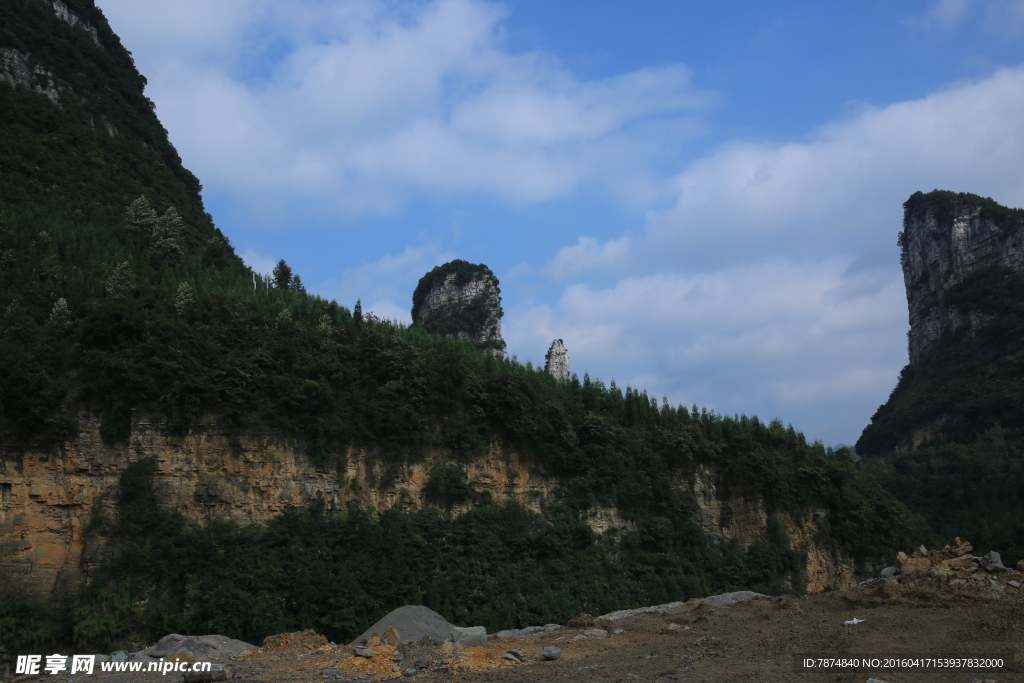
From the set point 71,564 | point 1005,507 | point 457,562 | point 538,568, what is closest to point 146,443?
point 71,564

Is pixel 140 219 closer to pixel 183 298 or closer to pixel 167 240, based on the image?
pixel 167 240

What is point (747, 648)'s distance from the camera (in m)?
11.1

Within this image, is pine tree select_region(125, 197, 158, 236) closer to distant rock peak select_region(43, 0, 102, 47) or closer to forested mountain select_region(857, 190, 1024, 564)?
distant rock peak select_region(43, 0, 102, 47)

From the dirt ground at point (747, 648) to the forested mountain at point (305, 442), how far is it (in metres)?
4.05

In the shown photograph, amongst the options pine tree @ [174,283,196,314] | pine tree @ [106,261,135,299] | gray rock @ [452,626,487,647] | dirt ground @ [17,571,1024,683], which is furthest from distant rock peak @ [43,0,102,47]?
gray rock @ [452,626,487,647]

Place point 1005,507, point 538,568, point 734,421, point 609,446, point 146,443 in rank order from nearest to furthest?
point 146,443 → point 538,568 → point 609,446 → point 734,421 → point 1005,507

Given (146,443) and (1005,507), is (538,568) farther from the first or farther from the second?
(1005,507)

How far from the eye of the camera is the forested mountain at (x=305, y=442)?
16.7m

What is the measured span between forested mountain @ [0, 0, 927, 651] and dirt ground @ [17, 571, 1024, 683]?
159 inches

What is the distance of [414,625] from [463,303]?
47.7 metres

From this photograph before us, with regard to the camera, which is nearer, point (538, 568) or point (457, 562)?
point (457, 562)

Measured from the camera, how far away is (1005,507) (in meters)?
38.1

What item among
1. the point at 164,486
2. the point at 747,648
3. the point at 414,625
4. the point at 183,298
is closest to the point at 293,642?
the point at 414,625

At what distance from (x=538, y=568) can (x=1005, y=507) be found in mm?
30397
